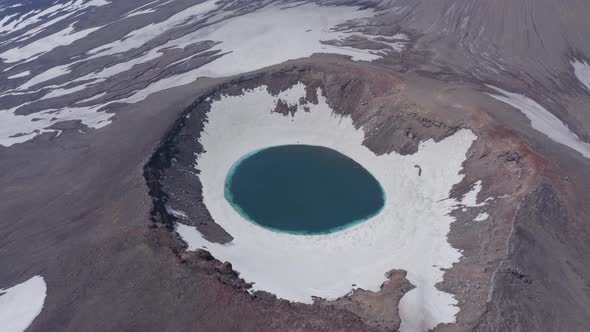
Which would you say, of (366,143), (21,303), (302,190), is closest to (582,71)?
(366,143)

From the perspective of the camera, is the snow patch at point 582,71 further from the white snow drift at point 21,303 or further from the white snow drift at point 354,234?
the white snow drift at point 21,303

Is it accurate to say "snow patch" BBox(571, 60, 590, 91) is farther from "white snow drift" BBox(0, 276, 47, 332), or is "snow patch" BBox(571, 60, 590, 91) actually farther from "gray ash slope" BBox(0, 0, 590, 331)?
"white snow drift" BBox(0, 276, 47, 332)

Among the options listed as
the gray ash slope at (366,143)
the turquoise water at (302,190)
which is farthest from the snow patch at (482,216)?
the turquoise water at (302,190)

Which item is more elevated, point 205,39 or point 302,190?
point 205,39

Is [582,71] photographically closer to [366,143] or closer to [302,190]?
[366,143]

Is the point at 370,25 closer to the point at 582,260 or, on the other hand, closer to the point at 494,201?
the point at 494,201

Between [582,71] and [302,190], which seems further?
[582,71]

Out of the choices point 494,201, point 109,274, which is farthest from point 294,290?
point 494,201
